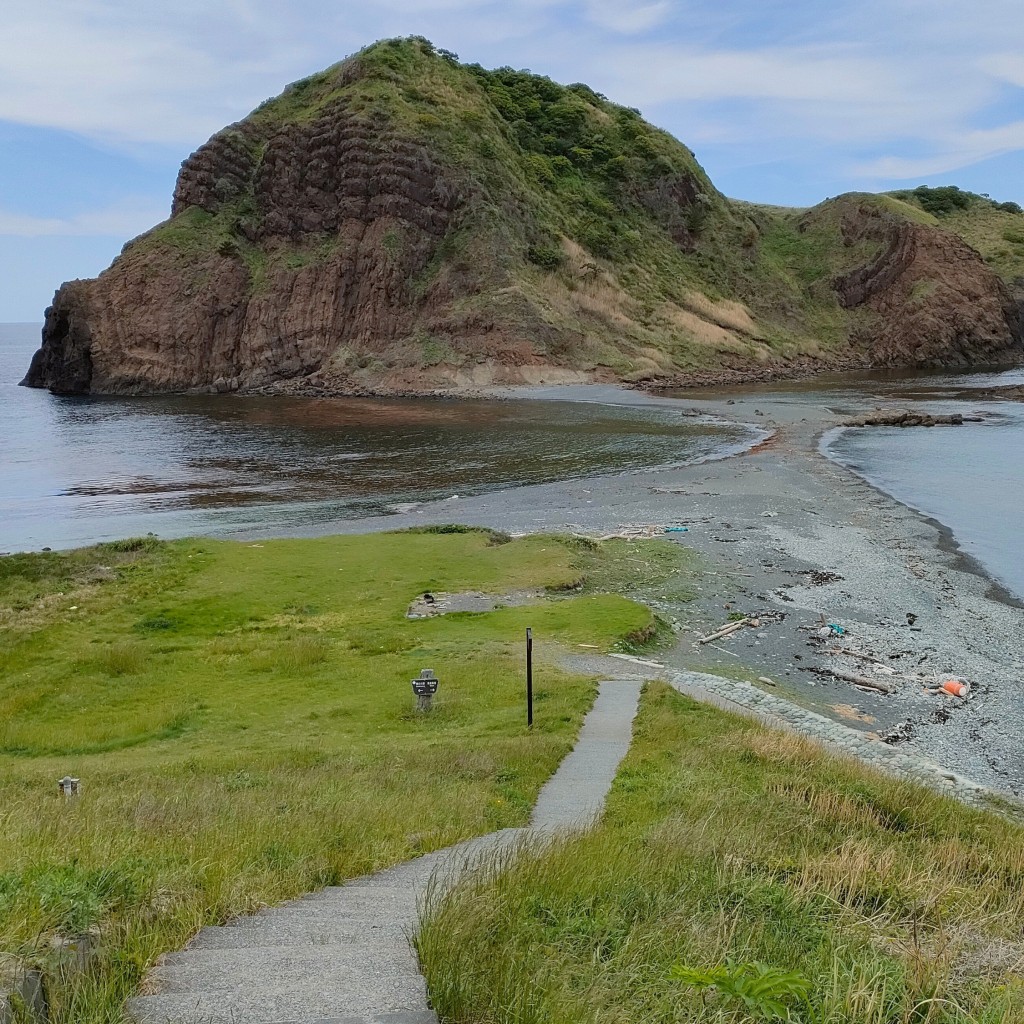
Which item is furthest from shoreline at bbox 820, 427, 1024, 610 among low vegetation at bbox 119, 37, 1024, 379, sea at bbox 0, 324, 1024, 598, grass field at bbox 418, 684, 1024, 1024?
low vegetation at bbox 119, 37, 1024, 379

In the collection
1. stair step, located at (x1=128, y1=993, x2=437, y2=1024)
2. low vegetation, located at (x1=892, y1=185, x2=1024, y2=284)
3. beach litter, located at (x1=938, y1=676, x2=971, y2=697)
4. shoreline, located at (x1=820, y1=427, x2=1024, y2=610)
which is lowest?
beach litter, located at (x1=938, y1=676, x2=971, y2=697)

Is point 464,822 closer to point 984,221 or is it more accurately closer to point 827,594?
point 827,594

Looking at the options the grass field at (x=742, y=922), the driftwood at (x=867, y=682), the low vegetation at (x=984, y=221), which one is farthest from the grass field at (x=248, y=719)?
the low vegetation at (x=984, y=221)

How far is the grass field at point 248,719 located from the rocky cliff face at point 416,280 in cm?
7040

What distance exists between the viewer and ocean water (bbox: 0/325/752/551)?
139 ft

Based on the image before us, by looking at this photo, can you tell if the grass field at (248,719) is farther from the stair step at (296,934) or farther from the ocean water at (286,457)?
the ocean water at (286,457)

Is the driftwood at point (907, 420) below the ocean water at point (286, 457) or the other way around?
the other way around

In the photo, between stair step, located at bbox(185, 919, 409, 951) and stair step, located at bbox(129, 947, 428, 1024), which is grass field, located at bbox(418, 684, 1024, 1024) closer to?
stair step, located at bbox(129, 947, 428, 1024)

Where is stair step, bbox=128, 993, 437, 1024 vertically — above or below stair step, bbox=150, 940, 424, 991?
above

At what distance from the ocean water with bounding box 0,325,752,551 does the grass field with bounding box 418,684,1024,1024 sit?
32.1 metres

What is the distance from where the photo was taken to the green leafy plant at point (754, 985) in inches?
165

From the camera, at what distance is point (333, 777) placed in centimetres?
1179

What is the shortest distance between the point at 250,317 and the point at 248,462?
188 feet

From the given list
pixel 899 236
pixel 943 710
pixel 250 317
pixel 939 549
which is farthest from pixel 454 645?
pixel 899 236
